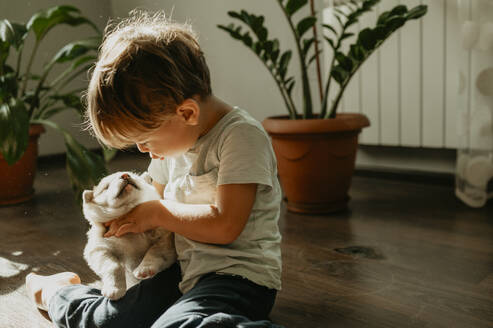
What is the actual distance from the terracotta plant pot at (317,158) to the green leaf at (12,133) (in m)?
0.78

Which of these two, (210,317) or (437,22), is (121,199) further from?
(437,22)

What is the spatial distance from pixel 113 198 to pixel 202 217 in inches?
5.9

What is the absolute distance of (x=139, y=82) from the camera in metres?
0.71

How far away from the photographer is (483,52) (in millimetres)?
1466

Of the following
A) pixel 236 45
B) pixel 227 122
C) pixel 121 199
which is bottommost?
pixel 121 199

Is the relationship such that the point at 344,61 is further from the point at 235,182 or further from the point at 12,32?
the point at 12,32

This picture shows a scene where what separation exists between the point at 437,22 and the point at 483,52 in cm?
28

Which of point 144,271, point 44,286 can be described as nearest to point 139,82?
point 144,271

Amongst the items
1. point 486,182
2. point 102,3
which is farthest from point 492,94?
point 102,3

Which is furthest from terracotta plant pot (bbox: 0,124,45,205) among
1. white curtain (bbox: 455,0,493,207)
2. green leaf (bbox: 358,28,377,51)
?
white curtain (bbox: 455,0,493,207)

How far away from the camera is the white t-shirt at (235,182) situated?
0.77 metres

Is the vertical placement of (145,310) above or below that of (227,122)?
below

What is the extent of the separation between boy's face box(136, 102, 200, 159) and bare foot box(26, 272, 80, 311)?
38 cm

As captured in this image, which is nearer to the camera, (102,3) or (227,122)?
(227,122)
